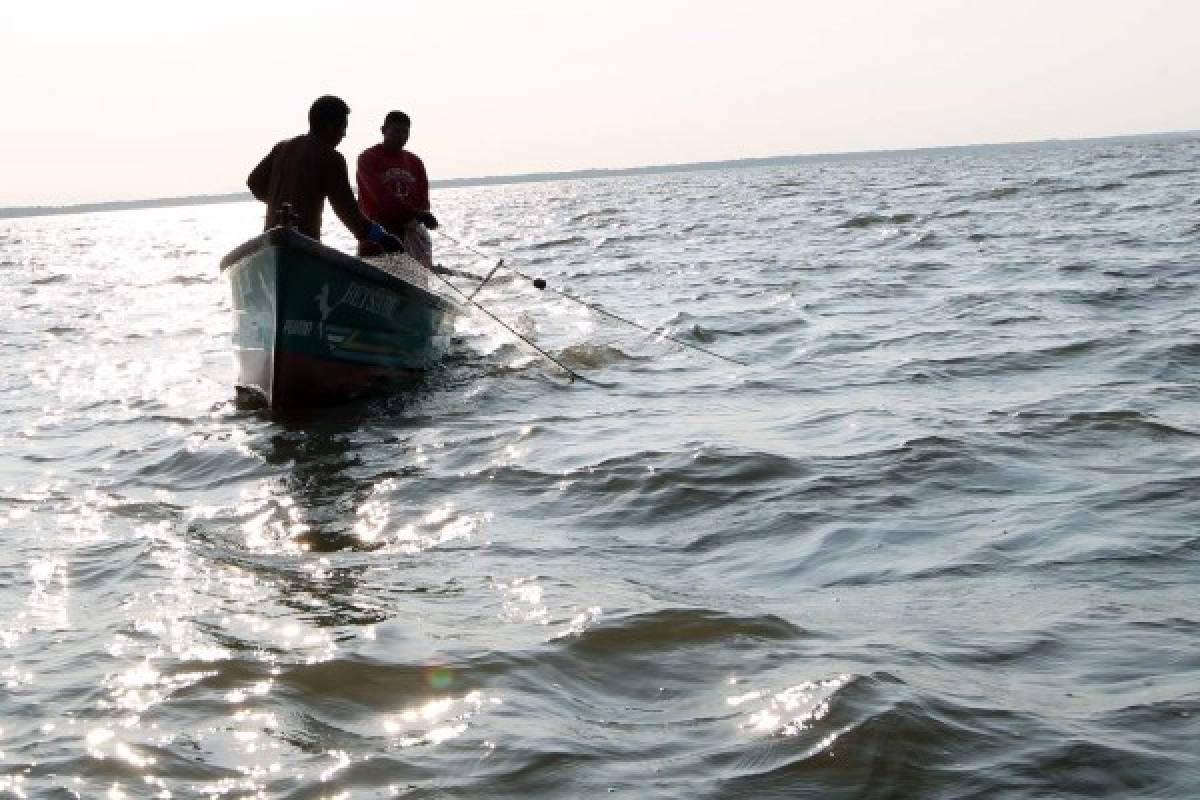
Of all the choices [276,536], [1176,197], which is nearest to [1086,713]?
[276,536]

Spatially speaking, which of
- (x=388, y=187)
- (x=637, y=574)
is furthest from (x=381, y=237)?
(x=637, y=574)

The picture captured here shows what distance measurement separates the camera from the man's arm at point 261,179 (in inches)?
387

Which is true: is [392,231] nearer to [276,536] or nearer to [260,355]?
[260,355]

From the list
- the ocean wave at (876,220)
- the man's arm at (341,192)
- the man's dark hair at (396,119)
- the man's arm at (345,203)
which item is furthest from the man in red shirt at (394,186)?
the ocean wave at (876,220)

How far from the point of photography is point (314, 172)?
9469 millimetres

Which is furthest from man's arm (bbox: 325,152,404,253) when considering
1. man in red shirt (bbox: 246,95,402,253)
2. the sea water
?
the sea water

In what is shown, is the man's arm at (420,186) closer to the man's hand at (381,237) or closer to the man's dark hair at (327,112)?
the man's hand at (381,237)

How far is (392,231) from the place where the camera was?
11695mm

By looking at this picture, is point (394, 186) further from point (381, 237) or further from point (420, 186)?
point (381, 237)

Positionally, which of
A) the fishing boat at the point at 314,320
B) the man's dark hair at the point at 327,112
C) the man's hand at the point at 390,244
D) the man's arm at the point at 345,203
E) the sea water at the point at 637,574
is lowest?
the sea water at the point at 637,574

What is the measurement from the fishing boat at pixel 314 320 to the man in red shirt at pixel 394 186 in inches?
38.4

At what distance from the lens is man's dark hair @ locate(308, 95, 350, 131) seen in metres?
9.33

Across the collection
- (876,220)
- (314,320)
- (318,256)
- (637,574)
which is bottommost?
(637,574)

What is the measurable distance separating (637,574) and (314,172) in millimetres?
4969
